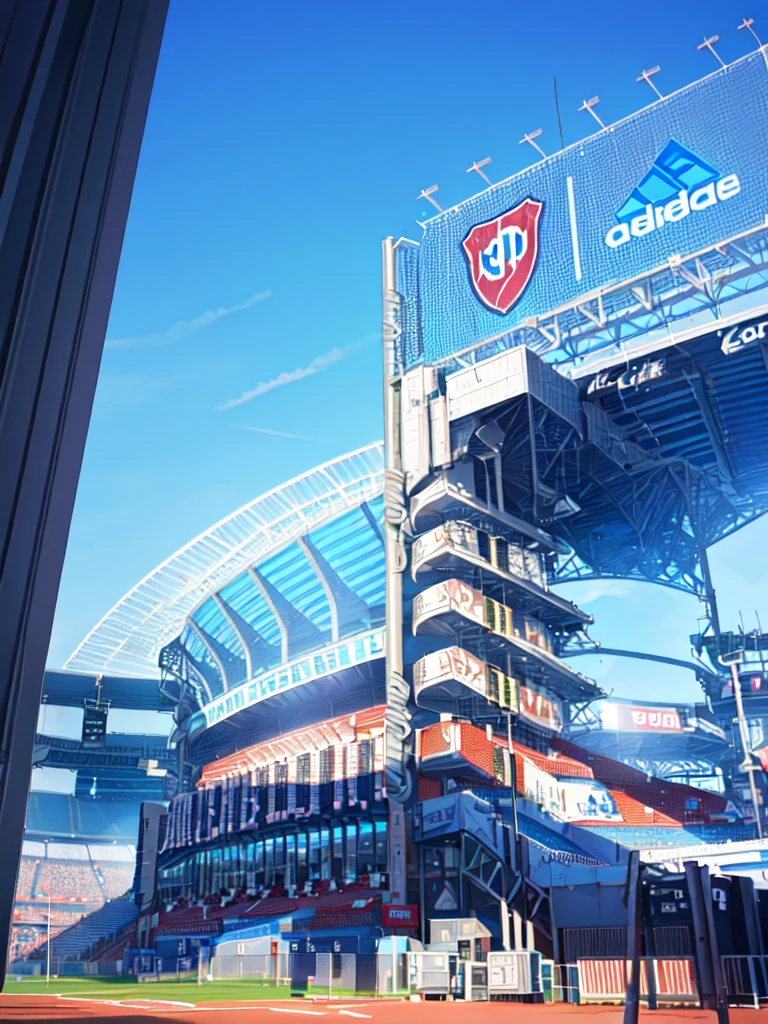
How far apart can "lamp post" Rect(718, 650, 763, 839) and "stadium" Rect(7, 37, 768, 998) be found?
269 millimetres

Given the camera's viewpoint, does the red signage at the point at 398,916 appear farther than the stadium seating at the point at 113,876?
No

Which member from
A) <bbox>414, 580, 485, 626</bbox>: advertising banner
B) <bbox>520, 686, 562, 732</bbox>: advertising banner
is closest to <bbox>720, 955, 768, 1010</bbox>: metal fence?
<bbox>414, 580, 485, 626</bbox>: advertising banner

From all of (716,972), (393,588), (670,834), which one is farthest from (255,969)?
(670,834)

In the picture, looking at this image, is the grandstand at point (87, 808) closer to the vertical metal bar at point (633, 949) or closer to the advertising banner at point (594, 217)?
the advertising banner at point (594, 217)

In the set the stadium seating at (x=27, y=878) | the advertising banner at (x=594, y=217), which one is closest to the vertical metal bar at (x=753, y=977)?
the advertising banner at (x=594, y=217)

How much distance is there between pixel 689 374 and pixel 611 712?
32521mm

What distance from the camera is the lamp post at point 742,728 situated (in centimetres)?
5957

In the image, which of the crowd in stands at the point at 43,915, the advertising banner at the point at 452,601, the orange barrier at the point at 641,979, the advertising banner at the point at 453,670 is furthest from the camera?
the crowd in stands at the point at 43,915

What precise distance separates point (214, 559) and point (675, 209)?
164ft

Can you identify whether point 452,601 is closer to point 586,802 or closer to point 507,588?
point 507,588

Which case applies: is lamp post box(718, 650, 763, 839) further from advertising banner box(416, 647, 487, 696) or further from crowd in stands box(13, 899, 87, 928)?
crowd in stands box(13, 899, 87, 928)

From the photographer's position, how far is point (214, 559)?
84.9 meters

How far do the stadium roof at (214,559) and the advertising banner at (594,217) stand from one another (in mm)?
11979

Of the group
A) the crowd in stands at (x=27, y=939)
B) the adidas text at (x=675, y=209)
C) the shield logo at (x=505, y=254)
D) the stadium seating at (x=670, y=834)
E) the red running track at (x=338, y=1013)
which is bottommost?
the red running track at (x=338, y=1013)
